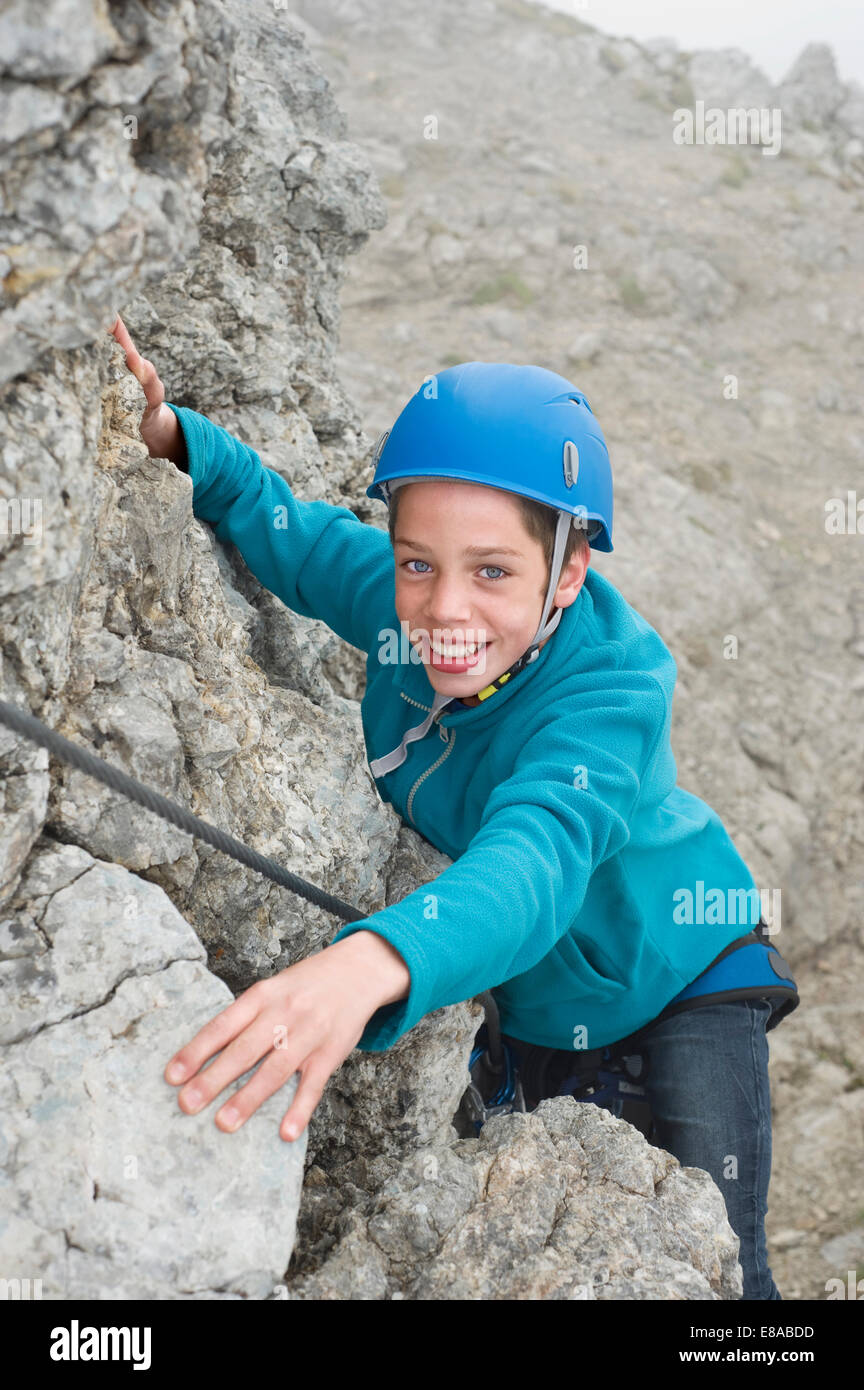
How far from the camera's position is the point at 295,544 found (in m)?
4.25

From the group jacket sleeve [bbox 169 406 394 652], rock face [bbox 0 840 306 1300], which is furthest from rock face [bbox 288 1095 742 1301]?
jacket sleeve [bbox 169 406 394 652]

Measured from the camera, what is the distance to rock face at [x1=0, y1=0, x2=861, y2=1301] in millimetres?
2229

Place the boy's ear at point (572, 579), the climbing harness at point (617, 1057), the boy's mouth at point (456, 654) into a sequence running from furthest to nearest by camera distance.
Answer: the climbing harness at point (617, 1057)
the boy's ear at point (572, 579)
the boy's mouth at point (456, 654)

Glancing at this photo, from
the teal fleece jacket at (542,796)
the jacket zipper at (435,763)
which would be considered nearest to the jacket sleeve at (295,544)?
the teal fleece jacket at (542,796)

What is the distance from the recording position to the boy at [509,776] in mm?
2494

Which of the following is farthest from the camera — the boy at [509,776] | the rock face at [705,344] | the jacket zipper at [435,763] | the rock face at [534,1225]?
the rock face at [705,344]

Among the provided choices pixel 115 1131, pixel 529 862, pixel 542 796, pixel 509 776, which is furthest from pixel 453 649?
pixel 115 1131

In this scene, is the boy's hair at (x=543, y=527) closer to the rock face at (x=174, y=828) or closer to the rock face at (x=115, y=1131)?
the rock face at (x=174, y=828)

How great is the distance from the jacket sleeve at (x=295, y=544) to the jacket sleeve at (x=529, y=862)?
1.10 meters

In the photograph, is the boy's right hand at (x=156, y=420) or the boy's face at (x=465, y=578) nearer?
the boy's face at (x=465, y=578)

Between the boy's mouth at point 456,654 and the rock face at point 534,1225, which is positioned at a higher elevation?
the boy's mouth at point 456,654

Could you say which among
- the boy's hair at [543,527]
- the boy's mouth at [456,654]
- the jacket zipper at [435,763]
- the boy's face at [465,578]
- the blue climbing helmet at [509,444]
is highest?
the blue climbing helmet at [509,444]
